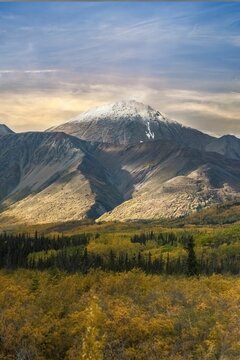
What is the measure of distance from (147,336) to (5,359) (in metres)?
21.8

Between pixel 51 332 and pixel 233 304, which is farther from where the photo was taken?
pixel 233 304

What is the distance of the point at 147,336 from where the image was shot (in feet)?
270

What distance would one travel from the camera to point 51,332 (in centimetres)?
8500

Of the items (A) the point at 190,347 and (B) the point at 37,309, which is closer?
(A) the point at 190,347

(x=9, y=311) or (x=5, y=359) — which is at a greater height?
(x=9, y=311)

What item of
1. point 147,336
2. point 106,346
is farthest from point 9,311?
point 147,336

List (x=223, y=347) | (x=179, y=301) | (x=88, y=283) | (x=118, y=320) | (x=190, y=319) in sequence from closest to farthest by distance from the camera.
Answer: (x=223, y=347)
(x=118, y=320)
(x=190, y=319)
(x=179, y=301)
(x=88, y=283)

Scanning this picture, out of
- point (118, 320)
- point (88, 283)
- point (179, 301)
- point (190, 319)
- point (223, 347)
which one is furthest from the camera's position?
point (88, 283)

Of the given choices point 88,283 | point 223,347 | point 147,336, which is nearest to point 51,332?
point 147,336

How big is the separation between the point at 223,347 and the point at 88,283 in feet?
226

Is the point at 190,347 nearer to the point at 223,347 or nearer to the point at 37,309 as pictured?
the point at 223,347

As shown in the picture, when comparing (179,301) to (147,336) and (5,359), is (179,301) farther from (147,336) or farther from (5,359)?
(5,359)

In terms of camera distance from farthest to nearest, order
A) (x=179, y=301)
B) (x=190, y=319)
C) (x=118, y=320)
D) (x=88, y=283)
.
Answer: (x=88, y=283) → (x=179, y=301) → (x=190, y=319) → (x=118, y=320)

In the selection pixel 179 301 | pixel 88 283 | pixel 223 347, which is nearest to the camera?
pixel 223 347
